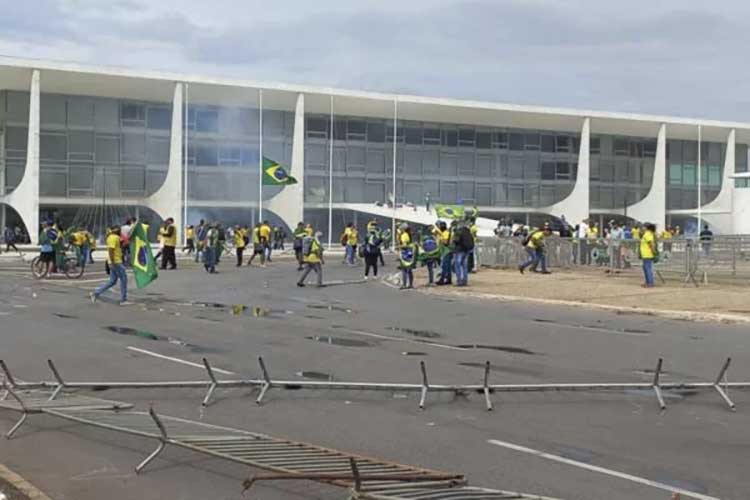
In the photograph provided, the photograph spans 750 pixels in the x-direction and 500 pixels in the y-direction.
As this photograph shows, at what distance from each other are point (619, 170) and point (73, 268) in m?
62.0

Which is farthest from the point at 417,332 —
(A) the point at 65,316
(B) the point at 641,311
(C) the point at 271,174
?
(C) the point at 271,174

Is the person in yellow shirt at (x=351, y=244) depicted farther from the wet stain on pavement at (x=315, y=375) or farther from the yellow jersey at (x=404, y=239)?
the wet stain on pavement at (x=315, y=375)

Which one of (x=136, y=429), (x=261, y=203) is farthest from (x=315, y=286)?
A: (x=261, y=203)

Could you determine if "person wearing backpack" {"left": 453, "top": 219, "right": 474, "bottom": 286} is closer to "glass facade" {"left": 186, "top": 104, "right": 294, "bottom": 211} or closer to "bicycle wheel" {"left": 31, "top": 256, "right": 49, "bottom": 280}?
"bicycle wheel" {"left": 31, "top": 256, "right": 49, "bottom": 280}

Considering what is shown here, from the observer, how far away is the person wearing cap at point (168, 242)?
29.6 metres

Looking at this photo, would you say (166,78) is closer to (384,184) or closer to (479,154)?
(384,184)

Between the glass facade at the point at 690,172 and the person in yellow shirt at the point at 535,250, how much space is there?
5643 cm

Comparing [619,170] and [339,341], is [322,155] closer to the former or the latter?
[619,170]

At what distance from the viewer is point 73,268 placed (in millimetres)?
27562

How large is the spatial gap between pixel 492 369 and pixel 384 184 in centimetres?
6017

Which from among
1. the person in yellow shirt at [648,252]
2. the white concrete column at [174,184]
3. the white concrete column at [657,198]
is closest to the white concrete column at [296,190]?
the white concrete column at [174,184]

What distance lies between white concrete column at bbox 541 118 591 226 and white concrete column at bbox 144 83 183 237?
31.6 metres

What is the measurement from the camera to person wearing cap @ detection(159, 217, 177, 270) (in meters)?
29.6

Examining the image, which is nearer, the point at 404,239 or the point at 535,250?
the point at 404,239
